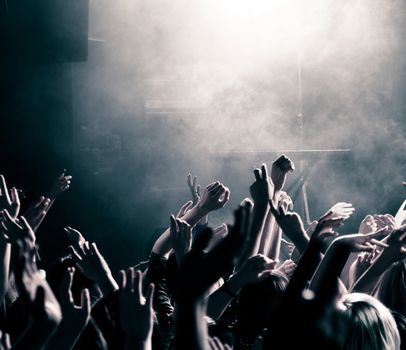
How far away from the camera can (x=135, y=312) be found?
4.35ft

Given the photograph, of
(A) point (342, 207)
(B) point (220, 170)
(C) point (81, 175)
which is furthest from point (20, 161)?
(A) point (342, 207)

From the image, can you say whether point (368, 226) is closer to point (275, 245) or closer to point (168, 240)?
point (275, 245)

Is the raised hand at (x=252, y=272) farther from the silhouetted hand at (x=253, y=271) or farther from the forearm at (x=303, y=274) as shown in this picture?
the forearm at (x=303, y=274)

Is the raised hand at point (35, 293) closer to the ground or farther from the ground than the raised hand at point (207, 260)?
closer to the ground

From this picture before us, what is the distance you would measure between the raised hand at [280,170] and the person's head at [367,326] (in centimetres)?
115

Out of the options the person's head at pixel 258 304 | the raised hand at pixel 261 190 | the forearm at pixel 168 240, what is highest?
the raised hand at pixel 261 190

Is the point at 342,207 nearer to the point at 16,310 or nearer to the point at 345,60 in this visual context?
the point at 16,310

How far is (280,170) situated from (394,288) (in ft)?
2.65

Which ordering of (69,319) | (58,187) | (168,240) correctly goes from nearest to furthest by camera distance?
(69,319)
(168,240)
(58,187)

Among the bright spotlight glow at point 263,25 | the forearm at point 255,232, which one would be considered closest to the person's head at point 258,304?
the forearm at point 255,232

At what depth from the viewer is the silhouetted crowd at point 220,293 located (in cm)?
116

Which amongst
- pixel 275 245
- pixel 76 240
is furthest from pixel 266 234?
pixel 76 240

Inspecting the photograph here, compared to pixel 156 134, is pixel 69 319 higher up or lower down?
lower down

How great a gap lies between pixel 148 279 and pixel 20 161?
315 cm
